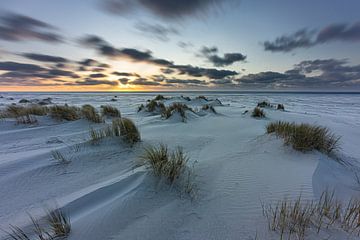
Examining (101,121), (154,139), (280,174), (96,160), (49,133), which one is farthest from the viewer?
(101,121)

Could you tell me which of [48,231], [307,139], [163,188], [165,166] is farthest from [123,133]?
[307,139]

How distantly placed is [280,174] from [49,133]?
6251 millimetres

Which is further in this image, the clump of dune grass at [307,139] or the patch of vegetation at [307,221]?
the clump of dune grass at [307,139]

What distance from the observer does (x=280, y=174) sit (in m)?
3.07

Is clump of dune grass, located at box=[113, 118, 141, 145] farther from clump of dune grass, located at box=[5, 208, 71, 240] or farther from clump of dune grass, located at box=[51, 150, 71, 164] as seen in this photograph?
clump of dune grass, located at box=[5, 208, 71, 240]

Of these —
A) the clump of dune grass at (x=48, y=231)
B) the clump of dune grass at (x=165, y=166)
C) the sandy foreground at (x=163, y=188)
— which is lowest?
the sandy foreground at (x=163, y=188)

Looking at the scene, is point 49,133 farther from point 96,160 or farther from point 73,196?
point 73,196

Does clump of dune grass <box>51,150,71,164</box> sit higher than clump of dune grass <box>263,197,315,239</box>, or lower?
lower

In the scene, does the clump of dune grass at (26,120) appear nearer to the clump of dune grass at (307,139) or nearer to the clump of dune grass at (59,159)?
the clump of dune grass at (59,159)

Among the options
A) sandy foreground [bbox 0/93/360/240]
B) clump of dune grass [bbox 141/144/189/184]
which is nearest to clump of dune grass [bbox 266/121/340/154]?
sandy foreground [bbox 0/93/360/240]

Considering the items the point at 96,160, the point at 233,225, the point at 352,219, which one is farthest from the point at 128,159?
the point at 352,219

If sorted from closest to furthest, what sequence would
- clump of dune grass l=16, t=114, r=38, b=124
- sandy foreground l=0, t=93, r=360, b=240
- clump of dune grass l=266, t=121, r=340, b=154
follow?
sandy foreground l=0, t=93, r=360, b=240
clump of dune grass l=266, t=121, r=340, b=154
clump of dune grass l=16, t=114, r=38, b=124

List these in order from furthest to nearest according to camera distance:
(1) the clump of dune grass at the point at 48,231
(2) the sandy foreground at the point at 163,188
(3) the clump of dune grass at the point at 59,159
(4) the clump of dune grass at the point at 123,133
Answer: (4) the clump of dune grass at the point at 123,133
(3) the clump of dune grass at the point at 59,159
(2) the sandy foreground at the point at 163,188
(1) the clump of dune grass at the point at 48,231

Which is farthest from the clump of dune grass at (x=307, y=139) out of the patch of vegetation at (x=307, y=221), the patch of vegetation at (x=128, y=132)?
the patch of vegetation at (x=128, y=132)
